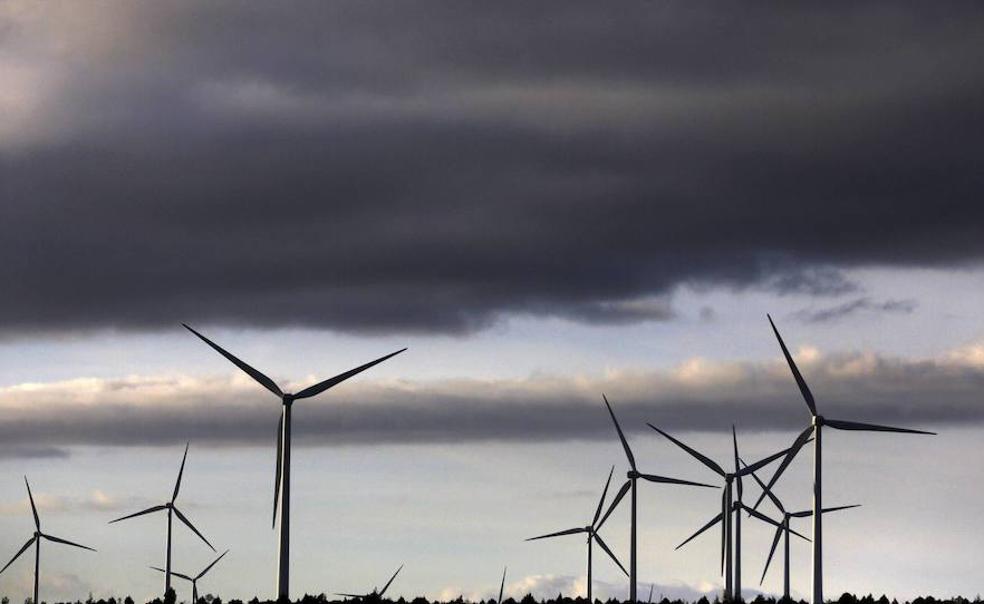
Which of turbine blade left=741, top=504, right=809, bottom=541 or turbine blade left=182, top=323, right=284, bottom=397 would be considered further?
turbine blade left=741, top=504, right=809, bottom=541

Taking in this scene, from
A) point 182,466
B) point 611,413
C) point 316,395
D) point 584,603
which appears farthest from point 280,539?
point 182,466

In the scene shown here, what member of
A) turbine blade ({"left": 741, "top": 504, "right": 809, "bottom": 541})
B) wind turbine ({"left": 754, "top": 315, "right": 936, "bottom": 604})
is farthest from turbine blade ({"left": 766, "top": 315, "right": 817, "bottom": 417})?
turbine blade ({"left": 741, "top": 504, "right": 809, "bottom": 541})

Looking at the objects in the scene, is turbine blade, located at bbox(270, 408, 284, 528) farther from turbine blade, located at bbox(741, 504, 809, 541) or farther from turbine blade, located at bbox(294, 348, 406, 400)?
turbine blade, located at bbox(741, 504, 809, 541)

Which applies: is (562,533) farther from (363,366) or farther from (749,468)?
(363,366)

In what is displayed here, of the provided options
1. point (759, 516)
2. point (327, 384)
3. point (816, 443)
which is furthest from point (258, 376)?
point (759, 516)

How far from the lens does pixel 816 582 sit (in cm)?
12100

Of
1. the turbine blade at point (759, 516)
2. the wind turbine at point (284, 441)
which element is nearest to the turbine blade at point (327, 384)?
the wind turbine at point (284, 441)

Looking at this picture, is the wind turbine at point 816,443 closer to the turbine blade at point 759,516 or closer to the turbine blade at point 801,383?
the turbine blade at point 801,383

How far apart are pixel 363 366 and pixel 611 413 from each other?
122 feet

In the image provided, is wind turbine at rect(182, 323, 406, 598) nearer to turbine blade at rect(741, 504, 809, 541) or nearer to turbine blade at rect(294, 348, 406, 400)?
turbine blade at rect(294, 348, 406, 400)

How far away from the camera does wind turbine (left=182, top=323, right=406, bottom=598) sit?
11256 centimetres

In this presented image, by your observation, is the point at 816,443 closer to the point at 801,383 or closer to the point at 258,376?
the point at 801,383

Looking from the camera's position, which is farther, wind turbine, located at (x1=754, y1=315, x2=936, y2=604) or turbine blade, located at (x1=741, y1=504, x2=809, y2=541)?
turbine blade, located at (x1=741, y1=504, x2=809, y2=541)

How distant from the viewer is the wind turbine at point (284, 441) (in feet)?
369
